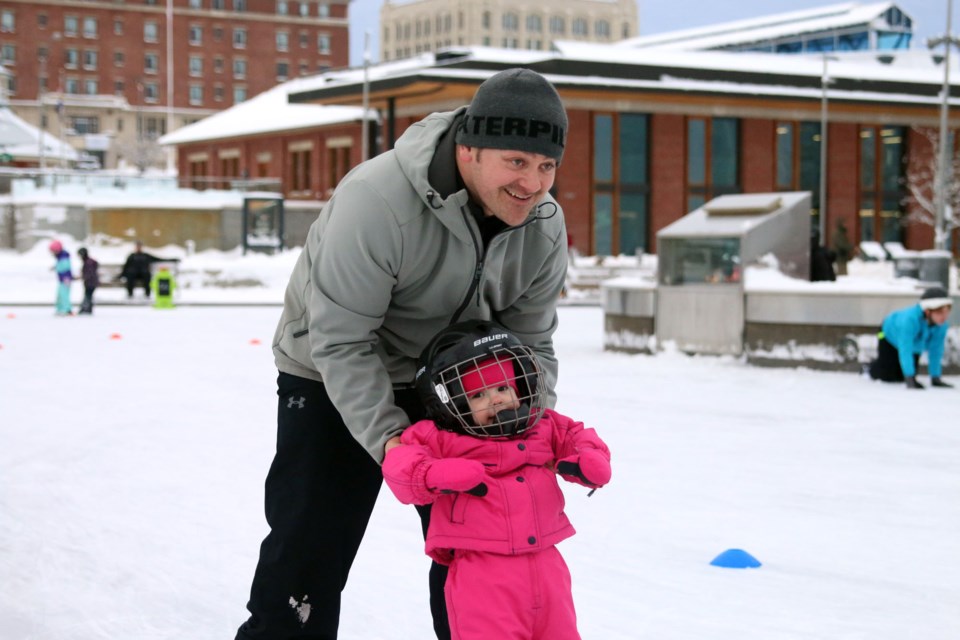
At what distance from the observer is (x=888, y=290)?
12.8 metres

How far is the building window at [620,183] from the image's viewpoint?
146 feet

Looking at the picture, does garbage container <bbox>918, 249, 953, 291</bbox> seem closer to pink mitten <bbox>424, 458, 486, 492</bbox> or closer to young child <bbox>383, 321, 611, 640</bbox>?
young child <bbox>383, 321, 611, 640</bbox>

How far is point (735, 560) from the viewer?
16.7ft

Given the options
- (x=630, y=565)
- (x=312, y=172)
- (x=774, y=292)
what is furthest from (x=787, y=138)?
(x=630, y=565)

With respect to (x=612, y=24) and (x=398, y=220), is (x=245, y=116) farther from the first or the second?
(x=612, y=24)

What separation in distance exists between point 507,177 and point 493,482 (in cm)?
75

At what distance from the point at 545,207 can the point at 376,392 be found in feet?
2.36

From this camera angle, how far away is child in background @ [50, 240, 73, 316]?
72.6ft

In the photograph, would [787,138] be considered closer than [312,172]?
Yes

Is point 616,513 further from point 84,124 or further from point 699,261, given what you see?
point 84,124

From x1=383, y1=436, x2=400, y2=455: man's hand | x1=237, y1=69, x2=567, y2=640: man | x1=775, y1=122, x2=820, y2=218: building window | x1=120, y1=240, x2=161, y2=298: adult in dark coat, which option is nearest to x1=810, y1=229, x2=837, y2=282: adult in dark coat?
x1=237, y1=69, x2=567, y2=640: man

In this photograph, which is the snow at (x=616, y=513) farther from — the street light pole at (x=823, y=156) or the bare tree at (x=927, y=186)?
the bare tree at (x=927, y=186)

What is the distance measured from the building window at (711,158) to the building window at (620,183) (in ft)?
6.35

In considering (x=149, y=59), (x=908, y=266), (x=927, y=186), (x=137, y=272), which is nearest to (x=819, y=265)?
(x=908, y=266)
